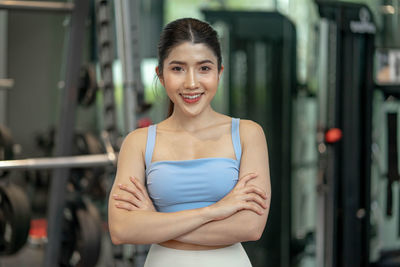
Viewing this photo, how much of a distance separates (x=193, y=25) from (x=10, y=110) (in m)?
6.58

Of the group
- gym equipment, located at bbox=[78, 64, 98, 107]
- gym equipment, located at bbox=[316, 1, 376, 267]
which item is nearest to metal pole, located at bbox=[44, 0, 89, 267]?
gym equipment, located at bbox=[78, 64, 98, 107]

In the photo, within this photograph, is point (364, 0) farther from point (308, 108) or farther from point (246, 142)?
point (246, 142)

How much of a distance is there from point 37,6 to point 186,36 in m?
2.06

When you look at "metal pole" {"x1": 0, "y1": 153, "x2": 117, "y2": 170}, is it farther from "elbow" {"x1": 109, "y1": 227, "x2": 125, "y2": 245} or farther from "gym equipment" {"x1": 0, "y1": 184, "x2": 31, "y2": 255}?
"elbow" {"x1": 109, "y1": 227, "x2": 125, "y2": 245}

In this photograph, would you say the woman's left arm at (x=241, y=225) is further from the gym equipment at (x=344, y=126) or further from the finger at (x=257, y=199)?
the gym equipment at (x=344, y=126)

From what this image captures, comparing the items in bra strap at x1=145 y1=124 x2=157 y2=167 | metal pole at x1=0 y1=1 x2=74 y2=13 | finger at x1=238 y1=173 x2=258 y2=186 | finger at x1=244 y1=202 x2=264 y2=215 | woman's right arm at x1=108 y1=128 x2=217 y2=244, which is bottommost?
woman's right arm at x1=108 y1=128 x2=217 y2=244

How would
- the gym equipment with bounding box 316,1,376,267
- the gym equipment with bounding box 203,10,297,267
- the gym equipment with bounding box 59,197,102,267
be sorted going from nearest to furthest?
the gym equipment with bounding box 59,197,102,267 < the gym equipment with bounding box 316,1,376,267 < the gym equipment with bounding box 203,10,297,267

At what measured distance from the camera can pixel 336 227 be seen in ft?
11.5

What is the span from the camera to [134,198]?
1351 millimetres

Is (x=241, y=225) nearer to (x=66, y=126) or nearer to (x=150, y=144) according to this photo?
(x=150, y=144)

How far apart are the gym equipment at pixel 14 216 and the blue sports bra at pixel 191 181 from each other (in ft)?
6.02

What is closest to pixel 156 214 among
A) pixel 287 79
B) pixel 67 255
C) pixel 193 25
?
pixel 193 25

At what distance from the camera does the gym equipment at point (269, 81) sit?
372cm

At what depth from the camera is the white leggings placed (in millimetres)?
1342
